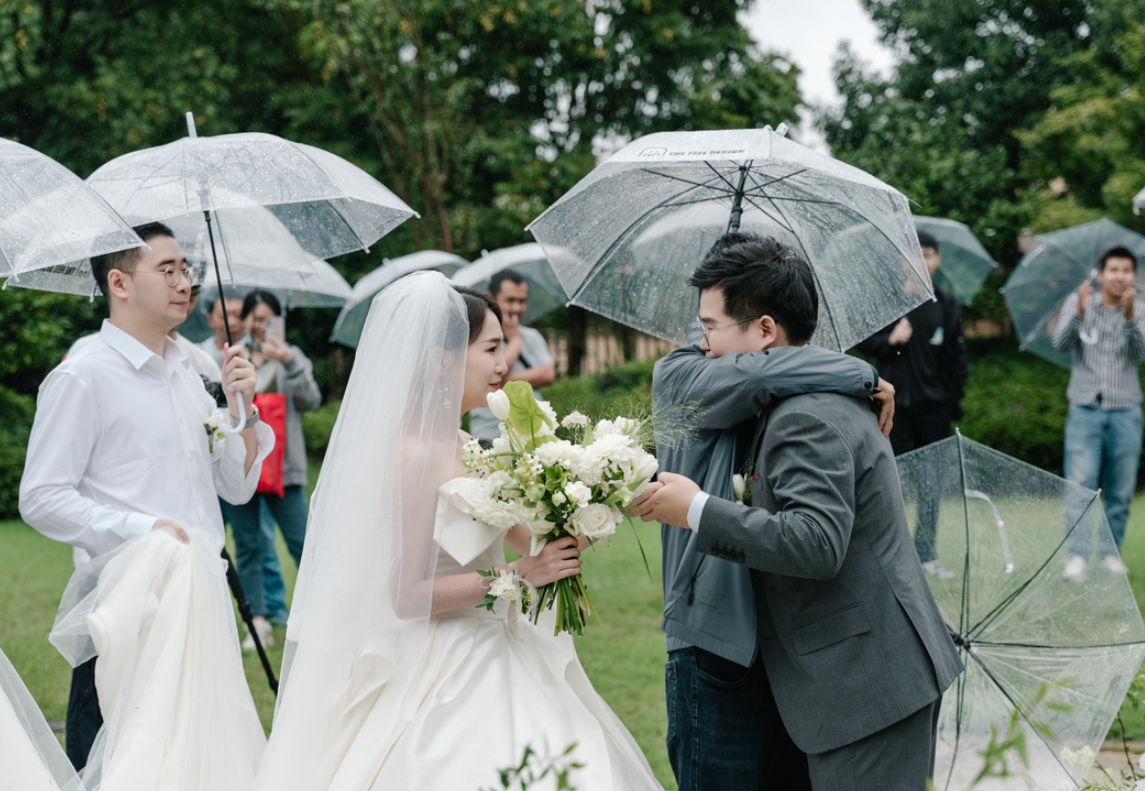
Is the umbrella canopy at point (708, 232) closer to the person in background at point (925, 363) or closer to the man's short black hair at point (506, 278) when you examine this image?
the man's short black hair at point (506, 278)

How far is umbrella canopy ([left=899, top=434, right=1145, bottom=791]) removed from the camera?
135 inches

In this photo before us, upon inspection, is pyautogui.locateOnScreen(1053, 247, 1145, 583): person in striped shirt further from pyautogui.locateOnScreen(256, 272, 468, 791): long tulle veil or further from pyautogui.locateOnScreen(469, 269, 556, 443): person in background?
pyautogui.locateOnScreen(256, 272, 468, 791): long tulle veil

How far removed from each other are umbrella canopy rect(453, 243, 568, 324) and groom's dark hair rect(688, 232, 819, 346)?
4.58 metres

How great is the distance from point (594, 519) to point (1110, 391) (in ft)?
19.1

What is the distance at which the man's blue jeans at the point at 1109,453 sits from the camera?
7.18 m

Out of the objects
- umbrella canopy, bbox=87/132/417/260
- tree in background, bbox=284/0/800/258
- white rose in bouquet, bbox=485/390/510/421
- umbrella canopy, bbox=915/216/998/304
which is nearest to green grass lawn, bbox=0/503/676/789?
umbrella canopy, bbox=87/132/417/260

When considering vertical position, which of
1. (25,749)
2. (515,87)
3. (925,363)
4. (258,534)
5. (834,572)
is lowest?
(258,534)

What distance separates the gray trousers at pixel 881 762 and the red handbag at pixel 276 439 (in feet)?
15.3

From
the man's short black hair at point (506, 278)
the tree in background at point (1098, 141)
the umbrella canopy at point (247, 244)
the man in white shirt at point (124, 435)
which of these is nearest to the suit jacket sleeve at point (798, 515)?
the man in white shirt at point (124, 435)

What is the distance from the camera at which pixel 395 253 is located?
1767cm

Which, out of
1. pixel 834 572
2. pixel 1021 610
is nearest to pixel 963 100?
pixel 1021 610

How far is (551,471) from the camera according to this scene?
2.60 meters

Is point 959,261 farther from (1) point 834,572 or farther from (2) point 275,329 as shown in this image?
(1) point 834,572

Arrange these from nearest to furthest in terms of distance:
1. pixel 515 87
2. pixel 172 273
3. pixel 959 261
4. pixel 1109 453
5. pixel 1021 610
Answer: pixel 1021 610 < pixel 172 273 < pixel 1109 453 < pixel 959 261 < pixel 515 87
